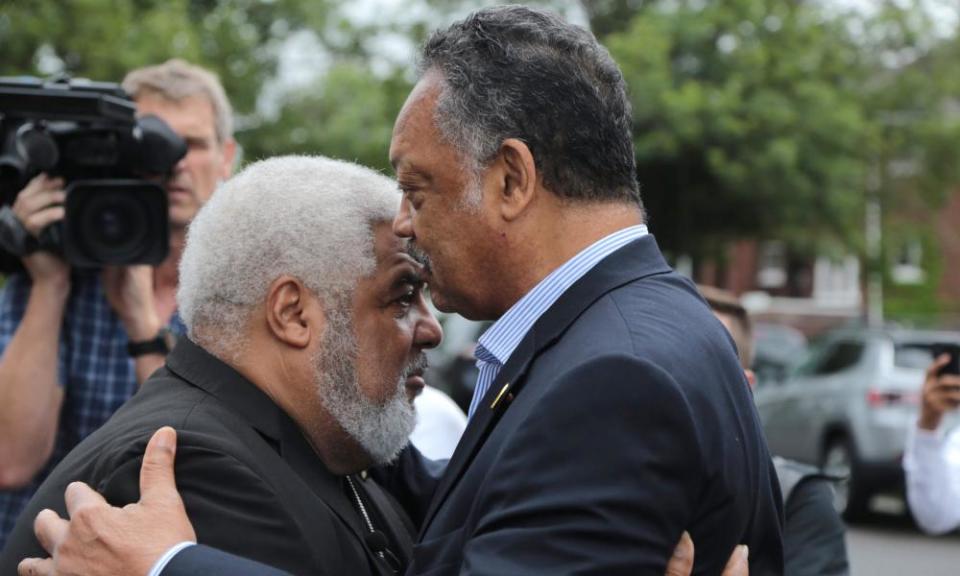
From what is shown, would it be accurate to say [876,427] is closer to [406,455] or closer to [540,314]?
[406,455]

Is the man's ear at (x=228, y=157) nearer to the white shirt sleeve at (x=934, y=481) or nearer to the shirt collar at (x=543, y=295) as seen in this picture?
the shirt collar at (x=543, y=295)

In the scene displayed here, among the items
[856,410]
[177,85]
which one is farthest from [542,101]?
[856,410]

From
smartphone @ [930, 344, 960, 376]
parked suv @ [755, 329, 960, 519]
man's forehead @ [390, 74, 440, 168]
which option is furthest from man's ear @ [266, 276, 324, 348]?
parked suv @ [755, 329, 960, 519]

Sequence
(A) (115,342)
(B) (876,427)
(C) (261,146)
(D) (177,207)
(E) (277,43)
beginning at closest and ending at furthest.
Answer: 1. (A) (115,342)
2. (D) (177,207)
3. (B) (876,427)
4. (C) (261,146)
5. (E) (277,43)

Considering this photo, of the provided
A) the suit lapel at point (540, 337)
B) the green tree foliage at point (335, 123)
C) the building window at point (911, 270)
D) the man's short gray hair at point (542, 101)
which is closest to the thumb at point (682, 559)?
the suit lapel at point (540, 337)

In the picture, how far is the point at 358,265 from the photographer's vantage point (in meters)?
2.81

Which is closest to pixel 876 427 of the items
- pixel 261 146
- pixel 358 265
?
pixel 261 146

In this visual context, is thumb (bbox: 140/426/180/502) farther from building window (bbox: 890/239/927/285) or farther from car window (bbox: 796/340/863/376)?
building window (bbox: 890/239/927/285)

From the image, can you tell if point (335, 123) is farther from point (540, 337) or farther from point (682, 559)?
point (682, 559)

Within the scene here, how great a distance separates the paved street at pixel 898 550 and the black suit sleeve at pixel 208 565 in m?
8.46

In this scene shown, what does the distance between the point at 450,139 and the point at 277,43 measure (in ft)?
51.6

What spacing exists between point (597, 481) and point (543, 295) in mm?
479

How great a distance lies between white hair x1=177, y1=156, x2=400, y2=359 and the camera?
276cm

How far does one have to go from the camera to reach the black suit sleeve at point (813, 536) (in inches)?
136
